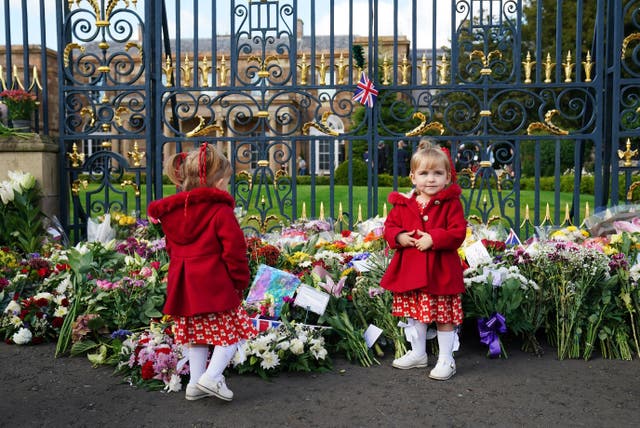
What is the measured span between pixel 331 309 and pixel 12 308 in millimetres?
2035

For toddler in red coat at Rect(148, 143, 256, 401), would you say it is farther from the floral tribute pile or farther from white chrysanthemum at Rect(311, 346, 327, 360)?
white chrysanthemum at Rect(311, 346, 327, 360)

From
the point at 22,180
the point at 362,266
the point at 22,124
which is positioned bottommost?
the point at 362,266

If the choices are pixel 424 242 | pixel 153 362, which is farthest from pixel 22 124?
pixel 424 242

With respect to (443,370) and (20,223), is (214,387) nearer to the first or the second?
(443,370)

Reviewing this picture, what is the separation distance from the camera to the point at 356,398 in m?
3.46

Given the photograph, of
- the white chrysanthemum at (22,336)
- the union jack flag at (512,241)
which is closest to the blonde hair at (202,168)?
the white chrysanthemum at (22,336)

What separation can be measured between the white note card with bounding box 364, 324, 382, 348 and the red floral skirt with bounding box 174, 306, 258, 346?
0.99 metres

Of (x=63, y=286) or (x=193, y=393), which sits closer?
(x=193, y=393)

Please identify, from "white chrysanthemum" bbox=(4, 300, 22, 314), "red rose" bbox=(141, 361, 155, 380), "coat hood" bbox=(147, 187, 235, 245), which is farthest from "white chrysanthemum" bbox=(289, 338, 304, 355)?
"white chrysanthemum" bbox=(4, 300, 22, 314)

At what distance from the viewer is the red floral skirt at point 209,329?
3334 mm

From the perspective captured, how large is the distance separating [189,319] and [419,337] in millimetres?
1320

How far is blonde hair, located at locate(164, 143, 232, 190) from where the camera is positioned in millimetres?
3299

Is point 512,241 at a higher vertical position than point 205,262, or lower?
lower

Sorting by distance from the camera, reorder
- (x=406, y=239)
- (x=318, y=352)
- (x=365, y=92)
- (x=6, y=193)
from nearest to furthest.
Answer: (x=406, y=239) < (x=318, y=352) < (x=6, y=193) < (x=365, y=92)
